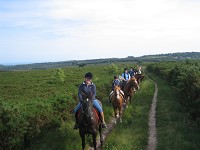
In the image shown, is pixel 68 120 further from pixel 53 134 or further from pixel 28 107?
pixel 28 107

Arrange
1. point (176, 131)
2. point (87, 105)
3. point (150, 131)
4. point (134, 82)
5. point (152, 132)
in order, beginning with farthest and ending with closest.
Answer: point (134, 82), point (150, 131), point (152, 132), point (176, 131), point (87, 105)

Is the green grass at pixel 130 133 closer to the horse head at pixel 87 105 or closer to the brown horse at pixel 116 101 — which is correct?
the brown horse at pixel 116 101

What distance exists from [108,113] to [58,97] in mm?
4639

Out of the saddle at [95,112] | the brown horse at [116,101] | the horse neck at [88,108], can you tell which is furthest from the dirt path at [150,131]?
the horse neck at [88,108]

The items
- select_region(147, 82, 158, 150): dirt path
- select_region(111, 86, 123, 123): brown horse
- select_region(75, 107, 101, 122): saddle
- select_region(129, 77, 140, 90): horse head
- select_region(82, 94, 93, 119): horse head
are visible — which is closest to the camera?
select_region(82, 94, 93, 119): horse head

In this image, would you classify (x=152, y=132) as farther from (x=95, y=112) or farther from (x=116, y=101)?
(x=95, y=112)

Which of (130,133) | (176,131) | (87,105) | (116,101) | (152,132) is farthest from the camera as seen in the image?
(116,101)

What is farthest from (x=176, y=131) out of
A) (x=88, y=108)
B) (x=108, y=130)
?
(x=88, y=108)

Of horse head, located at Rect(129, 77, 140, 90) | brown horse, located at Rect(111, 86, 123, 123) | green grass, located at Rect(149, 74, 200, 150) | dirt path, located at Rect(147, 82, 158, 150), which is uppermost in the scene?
horse head, located at Rect(129, 77, 140, 90)

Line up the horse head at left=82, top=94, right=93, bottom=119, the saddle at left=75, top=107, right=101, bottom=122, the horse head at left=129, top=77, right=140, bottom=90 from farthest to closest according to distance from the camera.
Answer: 1. the horse head at left=129, top=77, right=140, bottom=90
2. the saddle at left=75, top=107, right=101, bottom=122
3. the horse head at left=82, top=94, right=93, bottom=119

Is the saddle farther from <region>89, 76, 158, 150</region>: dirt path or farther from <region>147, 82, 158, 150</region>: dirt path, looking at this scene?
<region>147, 82, 158, 150</region>: dirt path

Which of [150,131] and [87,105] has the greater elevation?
[87,105]

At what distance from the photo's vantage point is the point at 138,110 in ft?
67.1

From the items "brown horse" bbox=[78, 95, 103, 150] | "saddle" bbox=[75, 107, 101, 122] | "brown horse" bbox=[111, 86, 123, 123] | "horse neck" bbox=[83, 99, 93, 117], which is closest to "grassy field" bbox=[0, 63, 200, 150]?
"brown horse" bbox=[111, 86, 123, 123]
